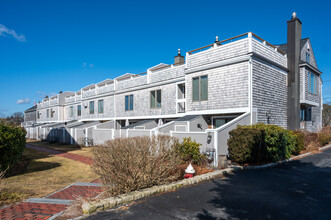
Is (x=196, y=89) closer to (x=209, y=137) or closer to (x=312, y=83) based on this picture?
(x=209, y=137)

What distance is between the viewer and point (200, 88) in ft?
51.7

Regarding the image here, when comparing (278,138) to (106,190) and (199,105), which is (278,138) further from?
(106,190)

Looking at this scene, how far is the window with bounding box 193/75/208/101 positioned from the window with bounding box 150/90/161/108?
4.75 metres

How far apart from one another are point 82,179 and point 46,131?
86.8ft

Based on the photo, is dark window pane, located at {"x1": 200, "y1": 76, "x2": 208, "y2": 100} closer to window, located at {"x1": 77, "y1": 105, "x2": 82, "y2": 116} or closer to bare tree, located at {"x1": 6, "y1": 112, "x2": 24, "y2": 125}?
bare tree, located at {"x1": 6, "y1": 112, "x2": 24, "y2": 125}

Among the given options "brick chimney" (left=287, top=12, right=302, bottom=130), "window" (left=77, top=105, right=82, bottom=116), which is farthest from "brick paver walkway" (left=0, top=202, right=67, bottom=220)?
"window" (left=77, top=105, right=82, bottom=116)

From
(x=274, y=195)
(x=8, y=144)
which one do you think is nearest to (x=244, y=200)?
(x=274, y=195)

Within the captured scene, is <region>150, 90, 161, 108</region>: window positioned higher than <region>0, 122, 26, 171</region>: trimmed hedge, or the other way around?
<region>150, 90, 161, 108</region>: window

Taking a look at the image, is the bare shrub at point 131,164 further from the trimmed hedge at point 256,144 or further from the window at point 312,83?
the window at point 312,83

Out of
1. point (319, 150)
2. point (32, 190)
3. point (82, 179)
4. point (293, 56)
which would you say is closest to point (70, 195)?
point (32, 190)

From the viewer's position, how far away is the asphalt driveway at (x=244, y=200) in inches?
198

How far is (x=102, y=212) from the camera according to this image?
5.21 meters

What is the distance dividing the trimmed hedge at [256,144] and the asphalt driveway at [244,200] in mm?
1915

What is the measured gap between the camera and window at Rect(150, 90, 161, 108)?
2008 centimetres
